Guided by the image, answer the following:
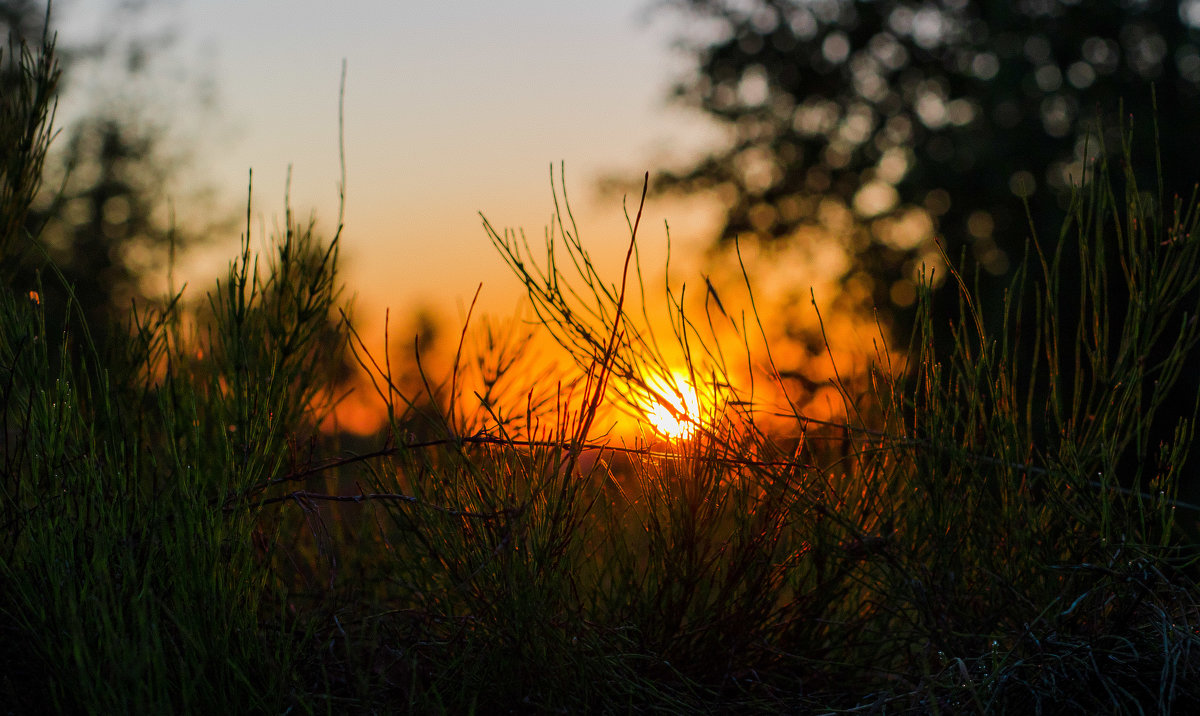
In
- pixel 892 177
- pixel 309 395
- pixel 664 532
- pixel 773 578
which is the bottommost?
pixel 773 578

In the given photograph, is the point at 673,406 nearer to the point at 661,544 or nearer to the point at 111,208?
the point at 661,544

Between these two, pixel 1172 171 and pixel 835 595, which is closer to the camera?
pixel 835 595

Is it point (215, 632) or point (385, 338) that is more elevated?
point (385, 338)

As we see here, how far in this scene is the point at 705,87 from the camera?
1315cm

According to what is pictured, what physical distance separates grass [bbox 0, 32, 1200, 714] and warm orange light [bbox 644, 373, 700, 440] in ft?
0.04

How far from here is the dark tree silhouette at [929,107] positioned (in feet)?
31.0

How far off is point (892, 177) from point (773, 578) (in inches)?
443

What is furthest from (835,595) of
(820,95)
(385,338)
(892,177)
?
(820,95)

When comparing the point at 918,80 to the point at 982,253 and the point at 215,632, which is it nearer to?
the point at 982,253

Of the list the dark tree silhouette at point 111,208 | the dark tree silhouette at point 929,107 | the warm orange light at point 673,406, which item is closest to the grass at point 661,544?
the warm orange light at point 673,406

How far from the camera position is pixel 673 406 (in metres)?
1.64

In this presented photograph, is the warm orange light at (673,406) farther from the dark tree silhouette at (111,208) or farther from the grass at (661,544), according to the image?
the dark tree silhouette at (111,208)

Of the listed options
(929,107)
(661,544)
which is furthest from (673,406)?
(929,107)

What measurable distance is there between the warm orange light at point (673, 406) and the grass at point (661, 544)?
0.01 m
